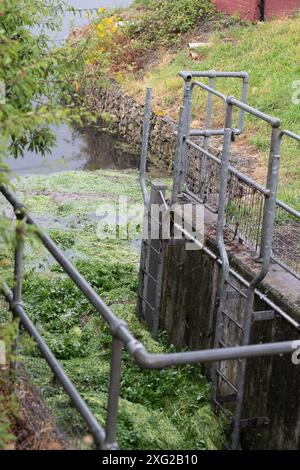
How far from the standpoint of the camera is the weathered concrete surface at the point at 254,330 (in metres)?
6.84

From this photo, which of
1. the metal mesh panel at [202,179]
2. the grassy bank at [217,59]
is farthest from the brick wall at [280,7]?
the metal mesh panel at [202,179]

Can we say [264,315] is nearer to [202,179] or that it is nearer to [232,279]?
[232,279]

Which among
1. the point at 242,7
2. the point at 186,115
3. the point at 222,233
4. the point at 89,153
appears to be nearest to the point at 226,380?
the point at 222,233

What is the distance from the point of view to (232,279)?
7.79 meters

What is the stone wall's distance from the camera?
761 inches

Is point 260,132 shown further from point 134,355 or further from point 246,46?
point 134,355

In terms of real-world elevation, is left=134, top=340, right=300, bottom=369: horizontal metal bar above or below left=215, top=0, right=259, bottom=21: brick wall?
below

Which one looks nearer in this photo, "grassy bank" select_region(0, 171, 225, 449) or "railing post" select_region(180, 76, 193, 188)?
"grassy bank" select_region(0, 171, 225, 449)

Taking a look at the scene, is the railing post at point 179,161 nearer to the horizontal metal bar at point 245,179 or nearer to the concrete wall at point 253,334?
the horizontal metal bar at point 245,179

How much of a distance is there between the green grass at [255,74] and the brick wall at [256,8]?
1.49 feet

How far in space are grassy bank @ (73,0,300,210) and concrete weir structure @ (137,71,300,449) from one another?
2.03m

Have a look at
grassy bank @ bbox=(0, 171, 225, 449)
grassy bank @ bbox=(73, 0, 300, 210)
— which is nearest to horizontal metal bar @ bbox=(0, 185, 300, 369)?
grassy bank @ bbox=(0, 171, 225, 449)

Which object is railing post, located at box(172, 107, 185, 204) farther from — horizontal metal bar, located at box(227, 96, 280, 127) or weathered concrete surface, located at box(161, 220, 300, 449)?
horizontal metal bar, located at box(227, 96, 280, 127)
